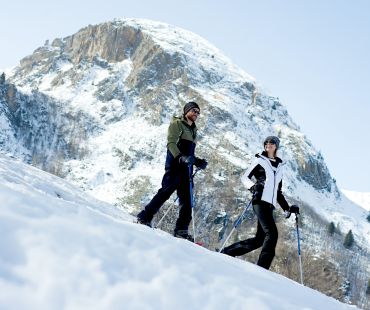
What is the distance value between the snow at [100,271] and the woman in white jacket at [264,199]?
129 inches

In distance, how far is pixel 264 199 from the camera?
8.88 m

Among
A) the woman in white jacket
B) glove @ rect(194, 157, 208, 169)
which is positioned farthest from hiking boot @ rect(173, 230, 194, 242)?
glove @ rect(194, 157, 208, 169)

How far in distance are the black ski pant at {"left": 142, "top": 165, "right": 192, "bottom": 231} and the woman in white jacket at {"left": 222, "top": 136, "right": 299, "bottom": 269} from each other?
3.15 ft

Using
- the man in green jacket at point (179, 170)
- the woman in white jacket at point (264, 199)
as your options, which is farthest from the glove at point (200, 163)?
the woman in white jacket at point (264, 199)

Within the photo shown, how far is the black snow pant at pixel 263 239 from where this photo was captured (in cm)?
866

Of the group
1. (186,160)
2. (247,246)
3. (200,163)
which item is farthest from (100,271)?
(200,163)

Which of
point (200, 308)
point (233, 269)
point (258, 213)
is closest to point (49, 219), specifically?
point (200, 308)

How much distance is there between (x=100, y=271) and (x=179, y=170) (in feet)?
17.6

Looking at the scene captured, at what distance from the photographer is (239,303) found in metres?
4.19

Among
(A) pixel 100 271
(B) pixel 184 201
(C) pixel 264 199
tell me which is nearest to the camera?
(A) pixel 100 271

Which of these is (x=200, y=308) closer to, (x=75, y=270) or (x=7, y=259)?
(x=75, y=270)

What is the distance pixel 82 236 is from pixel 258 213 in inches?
192

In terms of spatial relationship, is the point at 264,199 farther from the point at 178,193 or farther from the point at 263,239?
the point at 178,193

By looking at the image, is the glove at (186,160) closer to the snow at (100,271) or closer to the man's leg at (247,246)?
the man's leg at (247,246)
